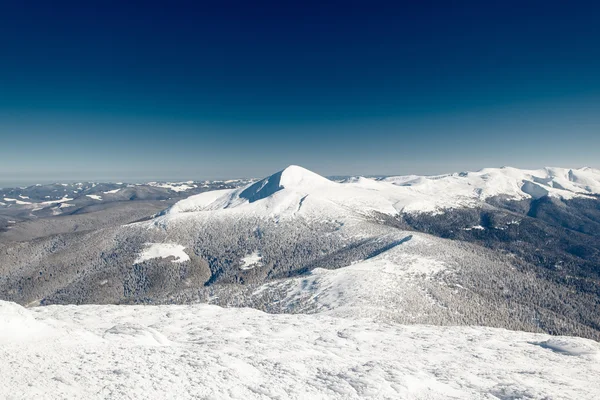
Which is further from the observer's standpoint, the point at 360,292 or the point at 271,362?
the point at 360,292

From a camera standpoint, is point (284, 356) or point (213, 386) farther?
point (284, 356)

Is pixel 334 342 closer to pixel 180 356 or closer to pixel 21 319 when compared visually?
pixel 180 356

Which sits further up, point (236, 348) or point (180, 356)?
point (180, 356)

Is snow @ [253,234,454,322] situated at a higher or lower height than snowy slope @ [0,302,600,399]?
lower

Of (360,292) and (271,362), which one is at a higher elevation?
(271,362)

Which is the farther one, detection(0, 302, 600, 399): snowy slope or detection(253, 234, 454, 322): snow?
detection(253, 234, 454, 322): snow

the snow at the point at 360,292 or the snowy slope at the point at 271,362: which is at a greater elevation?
the snowy slope at the point at 271,362

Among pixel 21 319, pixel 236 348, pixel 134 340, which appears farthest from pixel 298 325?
pixel 21 319

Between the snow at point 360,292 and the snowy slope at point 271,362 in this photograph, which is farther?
the snow at point 360,292
